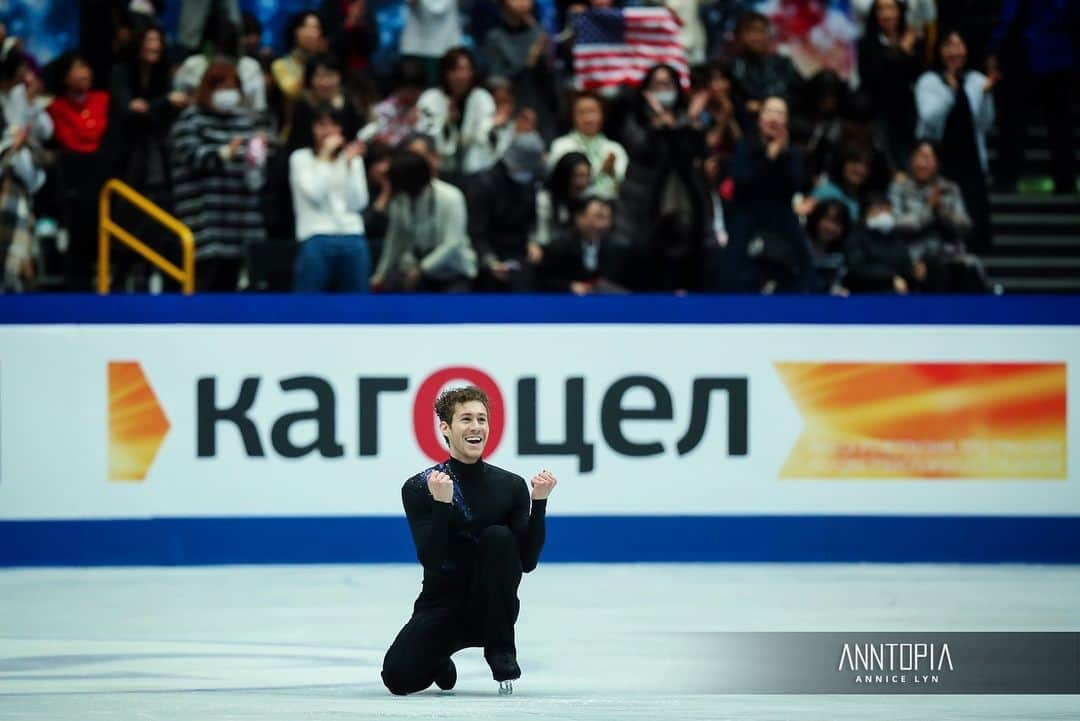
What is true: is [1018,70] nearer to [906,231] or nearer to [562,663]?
[906,231]

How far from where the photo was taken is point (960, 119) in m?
15.4

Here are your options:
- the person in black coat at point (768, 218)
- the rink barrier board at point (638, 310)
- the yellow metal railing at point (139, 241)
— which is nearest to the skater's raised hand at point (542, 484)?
the rink barrier board at point (638, 310)

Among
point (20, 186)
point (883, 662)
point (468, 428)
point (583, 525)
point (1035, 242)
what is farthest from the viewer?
point (1035, 242)

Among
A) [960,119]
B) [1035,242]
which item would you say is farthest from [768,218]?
[1035,242]

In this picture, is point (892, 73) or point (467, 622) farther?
point (892, 73)

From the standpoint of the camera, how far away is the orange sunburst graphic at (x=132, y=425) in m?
11.8

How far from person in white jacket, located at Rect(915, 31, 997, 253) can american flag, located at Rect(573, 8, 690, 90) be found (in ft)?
6.15

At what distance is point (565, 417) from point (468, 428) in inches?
184

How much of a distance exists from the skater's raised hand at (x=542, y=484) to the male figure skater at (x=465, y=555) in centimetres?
9

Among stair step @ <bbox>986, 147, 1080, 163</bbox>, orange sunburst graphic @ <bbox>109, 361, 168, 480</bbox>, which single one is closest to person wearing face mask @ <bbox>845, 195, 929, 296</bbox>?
stair step @ <bbox>986, 147, 1080, 163</bbox>

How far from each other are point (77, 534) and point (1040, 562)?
5593 millimetres

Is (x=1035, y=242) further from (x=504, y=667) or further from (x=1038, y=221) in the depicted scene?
(x=504, y=667)

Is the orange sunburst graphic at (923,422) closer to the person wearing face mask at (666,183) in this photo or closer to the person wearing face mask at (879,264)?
the person wearing face mask at (879,264)

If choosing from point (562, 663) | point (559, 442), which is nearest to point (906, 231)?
point (559, 442)
